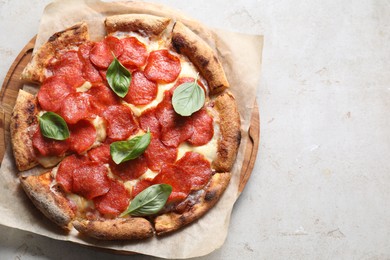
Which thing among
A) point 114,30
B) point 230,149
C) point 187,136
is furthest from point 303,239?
point 114,30

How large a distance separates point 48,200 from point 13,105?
85 centimetres

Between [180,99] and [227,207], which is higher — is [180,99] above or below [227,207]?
above

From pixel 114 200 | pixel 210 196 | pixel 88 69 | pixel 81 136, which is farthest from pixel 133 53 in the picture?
pixel 210 196

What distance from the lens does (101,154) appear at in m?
3.76

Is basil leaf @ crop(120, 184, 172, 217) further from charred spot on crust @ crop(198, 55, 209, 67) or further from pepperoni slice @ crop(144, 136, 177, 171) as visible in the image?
charred spot on crust @ crop(198, 55, 209, 67)

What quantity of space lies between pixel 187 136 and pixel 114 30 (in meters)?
1.02

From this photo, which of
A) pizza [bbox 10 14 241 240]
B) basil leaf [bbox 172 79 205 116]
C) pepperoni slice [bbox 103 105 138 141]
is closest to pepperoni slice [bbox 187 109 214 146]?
pizza [bbox 10 14 241 240]

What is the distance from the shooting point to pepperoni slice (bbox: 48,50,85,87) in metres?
3.83

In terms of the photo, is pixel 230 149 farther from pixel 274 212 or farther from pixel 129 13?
pixel 129 13

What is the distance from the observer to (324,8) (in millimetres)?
4387

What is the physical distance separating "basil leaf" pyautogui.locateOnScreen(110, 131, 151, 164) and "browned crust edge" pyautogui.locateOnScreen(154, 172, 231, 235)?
0.54 metres

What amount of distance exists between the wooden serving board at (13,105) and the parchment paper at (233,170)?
0.22 feet

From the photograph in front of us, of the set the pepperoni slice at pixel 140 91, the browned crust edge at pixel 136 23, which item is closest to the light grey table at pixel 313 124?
the browned crust edge at pixel 136 23

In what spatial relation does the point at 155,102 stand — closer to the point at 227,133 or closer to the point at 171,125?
the point at 171,125
